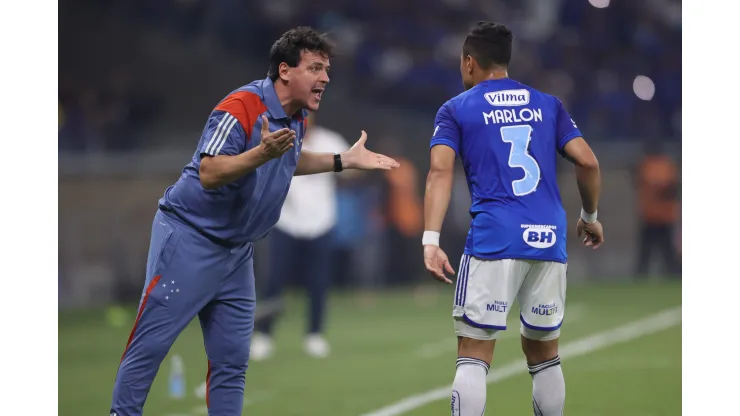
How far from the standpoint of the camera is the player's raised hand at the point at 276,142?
195 inches

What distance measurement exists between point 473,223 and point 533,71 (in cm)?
1585

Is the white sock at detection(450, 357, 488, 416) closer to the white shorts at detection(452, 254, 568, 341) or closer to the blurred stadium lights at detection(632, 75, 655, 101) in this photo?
the white shorts at detection(452, 254, 568, 341)

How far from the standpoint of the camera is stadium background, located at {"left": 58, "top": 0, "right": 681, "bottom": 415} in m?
16.0

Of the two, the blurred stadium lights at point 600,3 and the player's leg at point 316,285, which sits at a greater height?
the blurred stadium lights at point 600,3

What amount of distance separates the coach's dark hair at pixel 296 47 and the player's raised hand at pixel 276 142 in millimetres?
695

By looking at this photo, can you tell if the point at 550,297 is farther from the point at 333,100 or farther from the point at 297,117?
the point at 333,100

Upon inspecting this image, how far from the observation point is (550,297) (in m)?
5.61

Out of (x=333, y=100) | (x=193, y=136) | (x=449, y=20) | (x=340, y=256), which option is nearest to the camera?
(x=340, y=256)

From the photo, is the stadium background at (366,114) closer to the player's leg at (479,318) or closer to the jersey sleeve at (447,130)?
the player's leg at (479,318)

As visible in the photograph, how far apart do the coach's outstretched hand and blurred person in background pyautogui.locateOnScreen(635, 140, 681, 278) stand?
45.5ft

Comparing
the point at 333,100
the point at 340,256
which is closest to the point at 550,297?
the point at 340,256

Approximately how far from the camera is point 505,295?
5500mm

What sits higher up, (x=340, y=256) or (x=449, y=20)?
(x=449, y=20)

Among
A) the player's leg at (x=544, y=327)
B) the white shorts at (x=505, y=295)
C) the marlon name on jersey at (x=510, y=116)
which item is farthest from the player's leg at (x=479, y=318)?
the marlon name on jersey at (x=510, y=116)
